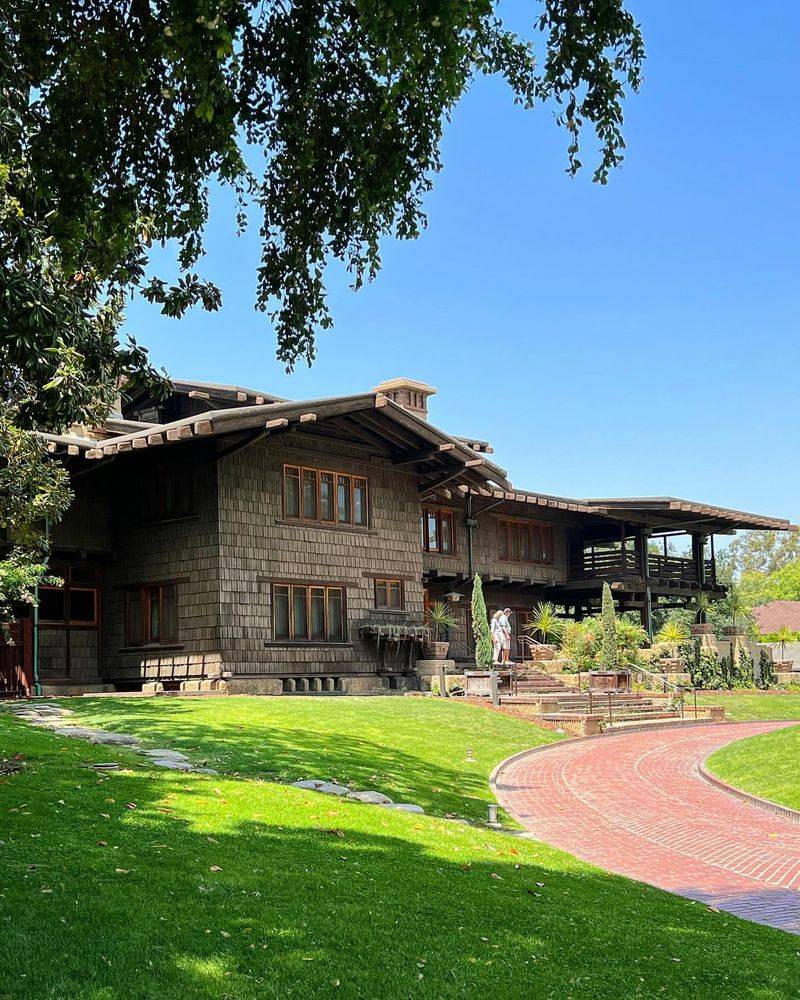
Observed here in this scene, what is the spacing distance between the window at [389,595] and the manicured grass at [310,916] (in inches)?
773

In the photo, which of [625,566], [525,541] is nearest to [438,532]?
[525,541]

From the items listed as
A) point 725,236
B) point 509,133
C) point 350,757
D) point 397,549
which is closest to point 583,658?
point 397,549

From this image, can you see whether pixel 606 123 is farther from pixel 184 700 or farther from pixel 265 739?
pixel 184 700

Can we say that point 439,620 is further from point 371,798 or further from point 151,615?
point 371,798

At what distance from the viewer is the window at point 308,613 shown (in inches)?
1076

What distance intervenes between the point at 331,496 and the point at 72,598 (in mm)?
7249

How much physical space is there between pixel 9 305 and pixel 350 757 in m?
9.15

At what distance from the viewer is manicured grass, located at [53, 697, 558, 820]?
14172 mm

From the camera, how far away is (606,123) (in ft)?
28.8

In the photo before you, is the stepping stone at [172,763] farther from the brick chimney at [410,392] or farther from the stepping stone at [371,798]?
the brick chimney at [410,392]

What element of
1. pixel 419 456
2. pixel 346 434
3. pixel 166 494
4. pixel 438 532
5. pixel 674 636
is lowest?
pixel 674 636

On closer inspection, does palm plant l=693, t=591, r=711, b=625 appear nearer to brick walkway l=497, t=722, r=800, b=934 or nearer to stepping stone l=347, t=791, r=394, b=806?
brick walkway l=497, t=722, r=800, b=934

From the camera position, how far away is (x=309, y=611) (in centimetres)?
2812

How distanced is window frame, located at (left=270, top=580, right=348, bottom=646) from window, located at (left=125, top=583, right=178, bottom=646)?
2.52m
